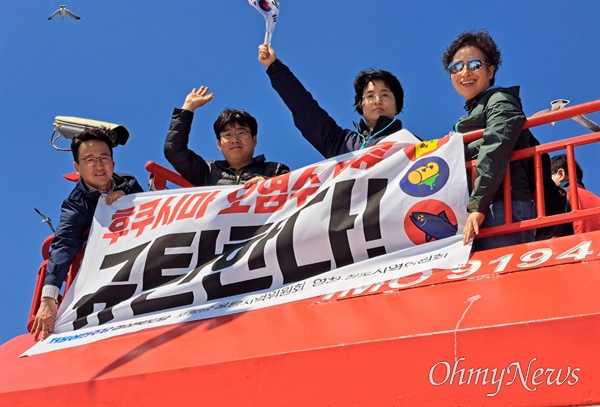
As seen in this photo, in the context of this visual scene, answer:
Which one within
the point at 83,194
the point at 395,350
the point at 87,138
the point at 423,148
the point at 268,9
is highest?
the point at 268,9

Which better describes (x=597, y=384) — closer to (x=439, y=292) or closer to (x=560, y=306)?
(x=560, y=306)

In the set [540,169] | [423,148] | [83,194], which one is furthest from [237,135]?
[540,169]

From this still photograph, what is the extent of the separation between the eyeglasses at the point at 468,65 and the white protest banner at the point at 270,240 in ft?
1.79

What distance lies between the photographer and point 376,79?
5.54m

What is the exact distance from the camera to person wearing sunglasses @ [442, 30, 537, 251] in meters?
4.01

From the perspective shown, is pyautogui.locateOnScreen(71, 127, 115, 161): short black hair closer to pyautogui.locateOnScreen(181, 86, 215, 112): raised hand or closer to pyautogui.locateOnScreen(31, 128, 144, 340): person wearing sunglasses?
pyautogui.locateOnScreen(31, 128, 144, 340): person wearing sunglasses

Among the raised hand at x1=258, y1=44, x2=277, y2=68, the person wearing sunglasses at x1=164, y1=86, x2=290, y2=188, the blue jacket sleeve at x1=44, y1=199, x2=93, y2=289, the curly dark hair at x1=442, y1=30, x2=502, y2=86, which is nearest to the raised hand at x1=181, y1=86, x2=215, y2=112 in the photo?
the person wearing sunglasses at x1=164, y1=86, x2=290, y2=188

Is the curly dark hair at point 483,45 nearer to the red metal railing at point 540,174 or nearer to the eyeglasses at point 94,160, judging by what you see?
the red metal railing at point 540,174

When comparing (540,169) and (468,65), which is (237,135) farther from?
(540,169)

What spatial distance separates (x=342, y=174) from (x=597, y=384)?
7.82 feet

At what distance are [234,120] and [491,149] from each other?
2.59 meters

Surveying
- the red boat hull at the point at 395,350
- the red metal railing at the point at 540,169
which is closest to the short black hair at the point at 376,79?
the red metal railing at the point at 540,169

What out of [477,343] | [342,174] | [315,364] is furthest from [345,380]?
[342,174]

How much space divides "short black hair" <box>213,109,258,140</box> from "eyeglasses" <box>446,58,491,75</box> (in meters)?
1.94
